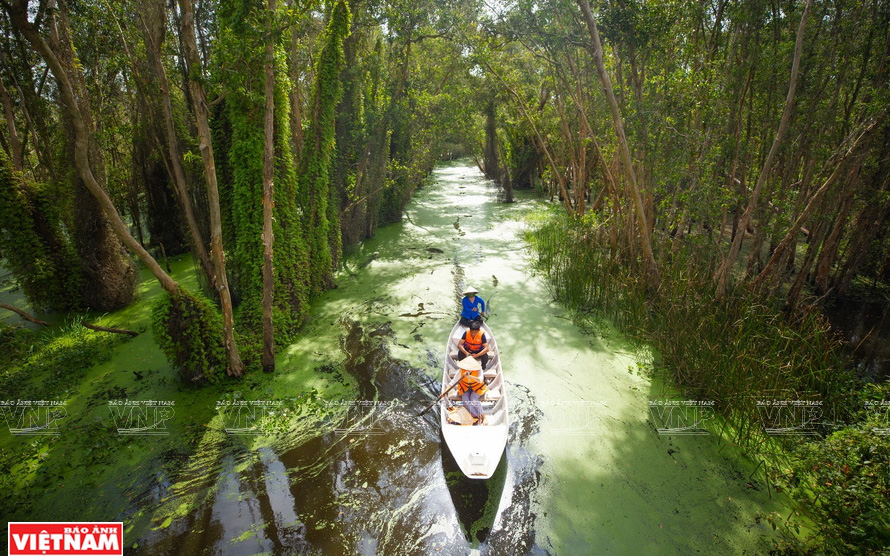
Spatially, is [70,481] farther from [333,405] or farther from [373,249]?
[373,249]

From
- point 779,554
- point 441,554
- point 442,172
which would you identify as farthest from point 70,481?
point 442,172

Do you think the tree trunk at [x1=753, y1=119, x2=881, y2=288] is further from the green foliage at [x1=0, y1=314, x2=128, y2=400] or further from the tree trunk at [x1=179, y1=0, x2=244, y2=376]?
the green foliage at [x1=0, y1=314, x2=128, y2=400]

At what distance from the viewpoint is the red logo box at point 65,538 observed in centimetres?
380

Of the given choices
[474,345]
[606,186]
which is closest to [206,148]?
[474,345]

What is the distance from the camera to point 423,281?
1016 cm

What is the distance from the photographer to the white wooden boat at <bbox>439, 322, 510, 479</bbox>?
437 centimetres

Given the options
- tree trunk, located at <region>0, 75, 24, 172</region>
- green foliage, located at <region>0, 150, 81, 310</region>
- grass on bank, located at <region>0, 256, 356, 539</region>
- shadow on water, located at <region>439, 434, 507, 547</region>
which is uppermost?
tree trunk, located at <region>0, 75, 24, 172</region>

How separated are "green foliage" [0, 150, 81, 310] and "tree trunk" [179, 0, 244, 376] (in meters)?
4.69

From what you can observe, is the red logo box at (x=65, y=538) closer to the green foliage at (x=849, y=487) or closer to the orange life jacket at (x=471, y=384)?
the orange life jacket at (x=471, y=384)

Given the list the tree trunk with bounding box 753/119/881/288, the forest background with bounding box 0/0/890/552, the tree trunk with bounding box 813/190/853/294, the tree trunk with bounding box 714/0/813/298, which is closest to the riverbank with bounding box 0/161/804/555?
the forest background with bounding box 0/0/890/552

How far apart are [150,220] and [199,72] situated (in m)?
8.22

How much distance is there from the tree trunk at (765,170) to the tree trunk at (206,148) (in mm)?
7702

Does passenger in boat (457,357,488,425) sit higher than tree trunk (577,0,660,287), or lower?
lower

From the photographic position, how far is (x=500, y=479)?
465 centimetres
